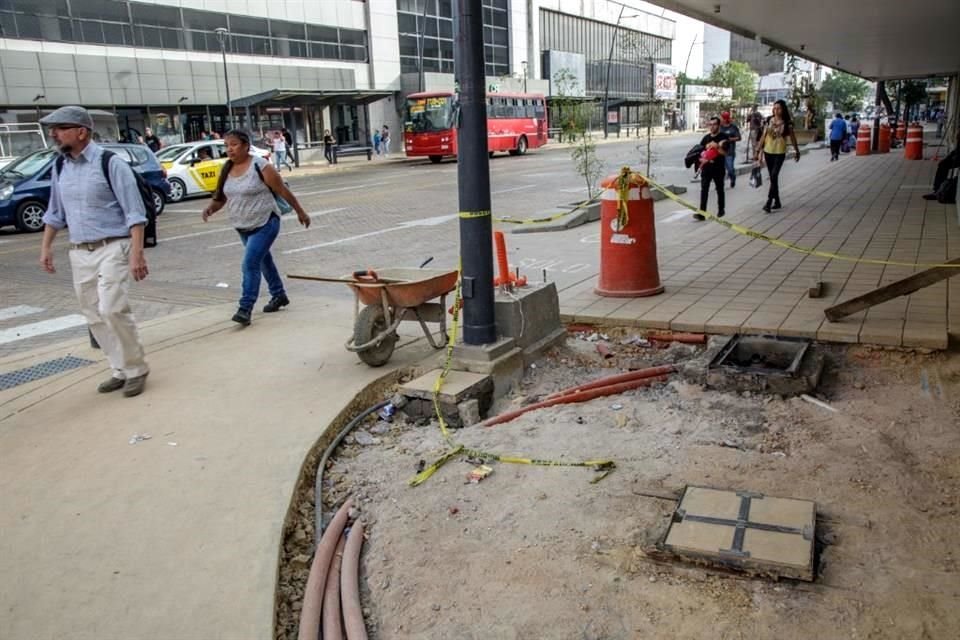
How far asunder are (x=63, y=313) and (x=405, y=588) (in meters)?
6.89

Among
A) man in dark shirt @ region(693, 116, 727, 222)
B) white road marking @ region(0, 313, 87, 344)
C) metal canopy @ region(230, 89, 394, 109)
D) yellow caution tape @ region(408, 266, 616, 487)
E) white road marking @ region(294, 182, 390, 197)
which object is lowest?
yellow caution tape @ region(408, 266, 616, 487)

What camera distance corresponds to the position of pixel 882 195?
1546 cm

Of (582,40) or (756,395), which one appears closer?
(756,395)

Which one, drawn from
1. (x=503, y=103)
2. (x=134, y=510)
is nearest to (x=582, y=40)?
(x=503, y=103)

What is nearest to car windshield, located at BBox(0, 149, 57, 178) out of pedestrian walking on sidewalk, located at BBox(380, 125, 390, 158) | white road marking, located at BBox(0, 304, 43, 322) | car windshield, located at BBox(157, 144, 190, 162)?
car windshield, located at BBox(157, 144, 190, 162)

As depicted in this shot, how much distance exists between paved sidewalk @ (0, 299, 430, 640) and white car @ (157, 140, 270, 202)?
51.7 feet

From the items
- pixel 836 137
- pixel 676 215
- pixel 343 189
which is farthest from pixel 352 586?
pixel 836 137

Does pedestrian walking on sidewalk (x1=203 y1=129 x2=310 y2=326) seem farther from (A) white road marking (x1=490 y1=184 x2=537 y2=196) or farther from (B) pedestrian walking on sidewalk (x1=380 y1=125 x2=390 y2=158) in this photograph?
(B) pedestrian walking on sidewalk (x1=380 y1=125 x2=390 y2=158)

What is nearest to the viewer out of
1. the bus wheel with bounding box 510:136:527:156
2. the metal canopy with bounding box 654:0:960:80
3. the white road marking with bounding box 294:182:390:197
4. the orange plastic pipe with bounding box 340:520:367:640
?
the orange plastic pipe with bounding box 340:520:367:640

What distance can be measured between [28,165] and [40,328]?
995 centimetres

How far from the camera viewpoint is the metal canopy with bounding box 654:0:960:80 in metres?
14.0

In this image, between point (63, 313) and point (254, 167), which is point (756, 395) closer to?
point (254, 167)

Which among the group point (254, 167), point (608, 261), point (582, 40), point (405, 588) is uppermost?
point (582, 40)

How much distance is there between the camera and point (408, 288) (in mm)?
5492
